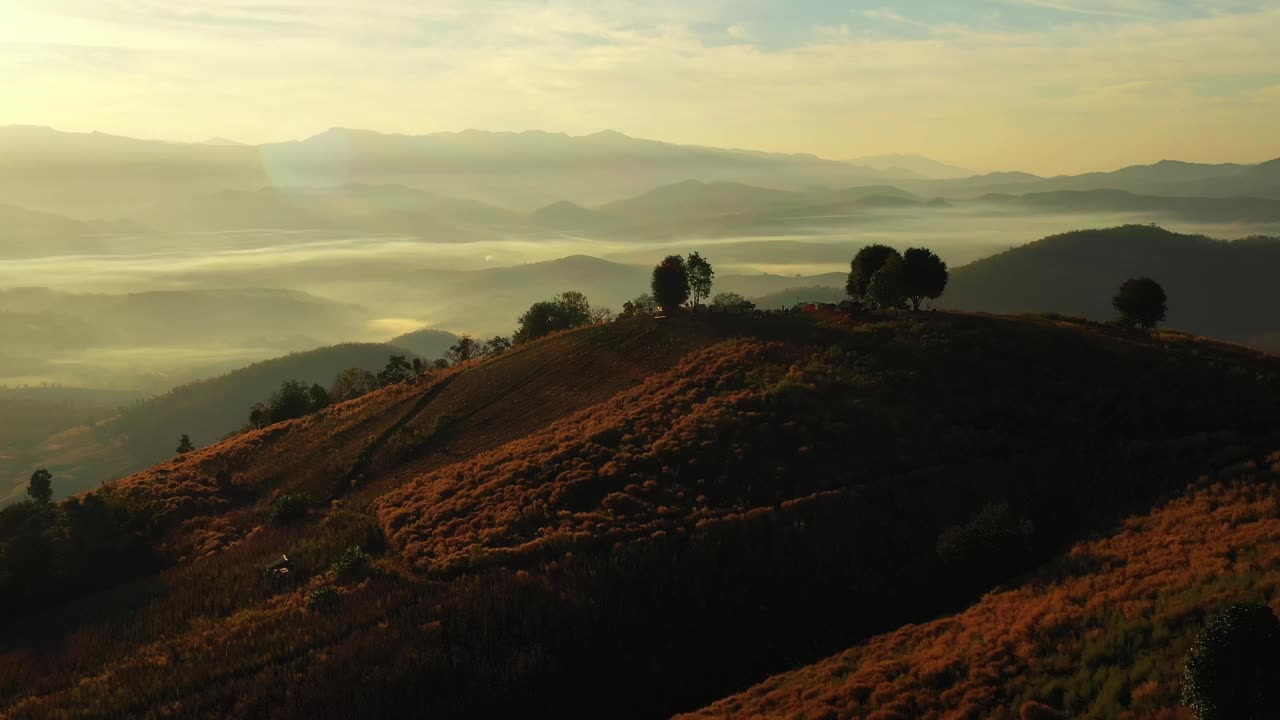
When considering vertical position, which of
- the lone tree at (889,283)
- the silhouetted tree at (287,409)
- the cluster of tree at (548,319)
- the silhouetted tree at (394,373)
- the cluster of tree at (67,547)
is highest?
the lone tree at (889,283)

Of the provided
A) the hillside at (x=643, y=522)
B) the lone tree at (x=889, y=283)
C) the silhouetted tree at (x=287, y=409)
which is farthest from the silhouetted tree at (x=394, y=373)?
the lone tree at (x=889, y=283)

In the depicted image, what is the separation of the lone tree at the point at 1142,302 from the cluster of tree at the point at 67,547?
91888 mm

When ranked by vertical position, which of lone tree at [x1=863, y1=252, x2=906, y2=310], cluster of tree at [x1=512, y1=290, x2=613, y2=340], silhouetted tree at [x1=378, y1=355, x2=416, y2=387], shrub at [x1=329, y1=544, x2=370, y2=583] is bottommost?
shrub at [x1=329, y1=544, x2=370, y2=583]

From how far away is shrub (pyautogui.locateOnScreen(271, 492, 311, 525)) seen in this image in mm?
59731

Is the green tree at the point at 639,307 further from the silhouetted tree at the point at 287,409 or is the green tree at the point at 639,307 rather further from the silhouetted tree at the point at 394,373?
the silhouetted tree at the point at 287,409

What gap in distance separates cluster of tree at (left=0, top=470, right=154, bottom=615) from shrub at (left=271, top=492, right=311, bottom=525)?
8.62 m

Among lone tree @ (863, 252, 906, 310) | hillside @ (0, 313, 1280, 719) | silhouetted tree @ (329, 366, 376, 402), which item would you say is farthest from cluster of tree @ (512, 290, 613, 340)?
lone tree @ (863, 252, 906, 310)

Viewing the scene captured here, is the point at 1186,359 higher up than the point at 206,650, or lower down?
higher up

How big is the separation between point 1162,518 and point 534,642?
96.6ft

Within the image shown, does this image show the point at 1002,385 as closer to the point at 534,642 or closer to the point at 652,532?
the point at 652,532

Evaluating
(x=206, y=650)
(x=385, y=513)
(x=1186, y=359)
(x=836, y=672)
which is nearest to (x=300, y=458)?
(x=385, y=513)

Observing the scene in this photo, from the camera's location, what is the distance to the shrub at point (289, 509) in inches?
2352

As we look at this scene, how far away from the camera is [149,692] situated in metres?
34.8

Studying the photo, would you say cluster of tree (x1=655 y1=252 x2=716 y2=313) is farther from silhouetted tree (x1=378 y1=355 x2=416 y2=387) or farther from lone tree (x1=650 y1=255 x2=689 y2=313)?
silhouetted tree (x1=378 y1=355 x2=416 y2=387)
